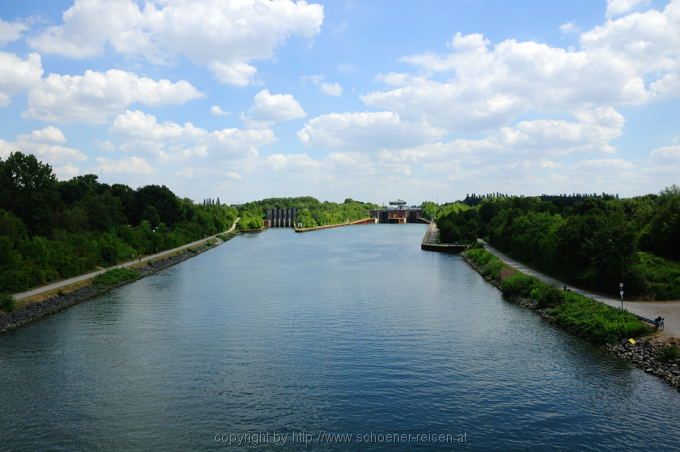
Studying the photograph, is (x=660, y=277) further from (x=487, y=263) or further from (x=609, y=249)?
(x=487, y=263)

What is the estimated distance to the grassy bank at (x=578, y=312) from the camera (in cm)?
2695

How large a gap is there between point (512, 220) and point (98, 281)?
52.9 m

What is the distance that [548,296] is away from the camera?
36531 mm

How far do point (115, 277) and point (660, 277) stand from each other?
47134 mm

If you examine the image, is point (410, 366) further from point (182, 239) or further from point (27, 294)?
point (182, 239)

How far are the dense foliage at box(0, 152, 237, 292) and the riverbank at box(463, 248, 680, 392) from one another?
126 ft

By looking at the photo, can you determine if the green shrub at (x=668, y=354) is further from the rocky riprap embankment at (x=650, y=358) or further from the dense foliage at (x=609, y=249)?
the dense foliage at (x=609, y=249)

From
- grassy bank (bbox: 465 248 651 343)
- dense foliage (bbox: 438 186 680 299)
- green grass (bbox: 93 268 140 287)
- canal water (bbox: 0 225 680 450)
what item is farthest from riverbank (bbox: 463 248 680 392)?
green grass (bbox: 93 268 140 287)

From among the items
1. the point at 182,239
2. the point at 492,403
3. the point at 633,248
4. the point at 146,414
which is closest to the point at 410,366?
the point at 492,403

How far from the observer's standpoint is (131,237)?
233ft

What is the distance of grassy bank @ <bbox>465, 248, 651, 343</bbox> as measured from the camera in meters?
27.0

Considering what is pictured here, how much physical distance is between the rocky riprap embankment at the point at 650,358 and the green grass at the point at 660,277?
32.1 ft

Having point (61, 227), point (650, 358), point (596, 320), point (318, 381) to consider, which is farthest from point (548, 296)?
point (61, 227)

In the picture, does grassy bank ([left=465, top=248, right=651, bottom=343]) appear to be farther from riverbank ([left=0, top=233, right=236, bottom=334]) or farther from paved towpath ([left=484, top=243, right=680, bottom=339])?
riverbank ([left=0, top=233, right=236, bottom=334])
